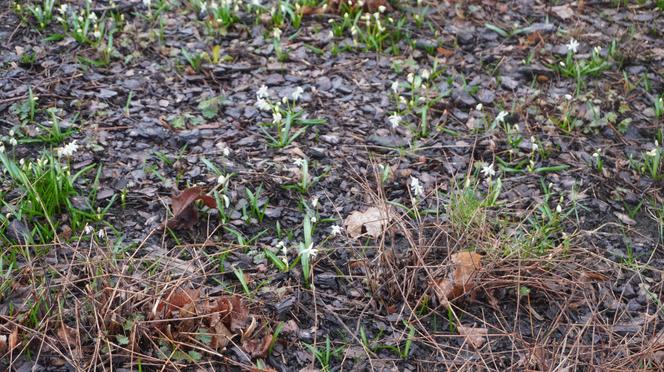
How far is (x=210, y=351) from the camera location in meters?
3.09

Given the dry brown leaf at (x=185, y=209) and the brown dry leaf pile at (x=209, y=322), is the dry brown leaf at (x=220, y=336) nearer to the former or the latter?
the brown dry leaf pile at (x=209, y=322)

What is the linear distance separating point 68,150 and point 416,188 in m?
1.75

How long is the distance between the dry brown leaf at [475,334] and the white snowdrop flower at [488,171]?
1011 mm

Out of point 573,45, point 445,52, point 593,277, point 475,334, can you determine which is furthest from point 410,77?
point 475,334

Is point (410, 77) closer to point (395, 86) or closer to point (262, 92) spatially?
point (395, 86)

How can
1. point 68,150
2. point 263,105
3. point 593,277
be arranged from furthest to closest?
point 263,105 < point 68,150 < point 593,277

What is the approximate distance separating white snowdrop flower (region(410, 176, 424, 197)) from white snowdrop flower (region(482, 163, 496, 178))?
0.35 meters

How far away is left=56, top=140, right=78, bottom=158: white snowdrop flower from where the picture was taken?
3856 mm

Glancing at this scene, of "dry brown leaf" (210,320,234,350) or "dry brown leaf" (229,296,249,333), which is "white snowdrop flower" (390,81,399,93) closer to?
"dry brown leaf" (229,296,249,333)

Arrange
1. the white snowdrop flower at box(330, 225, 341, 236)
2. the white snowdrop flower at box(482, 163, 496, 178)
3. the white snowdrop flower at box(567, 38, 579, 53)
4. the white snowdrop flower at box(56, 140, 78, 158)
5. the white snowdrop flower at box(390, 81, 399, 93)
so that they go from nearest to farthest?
1. the white snowdrop flower at box(330, 225, 341, 236)
2. the white snowdrop flower at box(56, 140, 78, 158)
3. the white snowdrop flower at box(482, 163, 496, 178)
4. the white snowdrop flower at box(390, 81, 399, 93)
5. the white snowdrop flower at box(567, 38, 579, 53)

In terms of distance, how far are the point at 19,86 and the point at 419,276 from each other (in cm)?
267

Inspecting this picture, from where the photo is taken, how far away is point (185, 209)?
12.3 feet

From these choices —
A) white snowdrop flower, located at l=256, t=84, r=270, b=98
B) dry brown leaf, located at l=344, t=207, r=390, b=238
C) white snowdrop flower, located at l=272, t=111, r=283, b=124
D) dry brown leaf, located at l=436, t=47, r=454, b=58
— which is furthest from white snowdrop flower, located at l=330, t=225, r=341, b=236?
dry brown leaf, located at l=436, t=47, r=454, b=58

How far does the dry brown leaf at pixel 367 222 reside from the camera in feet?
Result: 12.3
